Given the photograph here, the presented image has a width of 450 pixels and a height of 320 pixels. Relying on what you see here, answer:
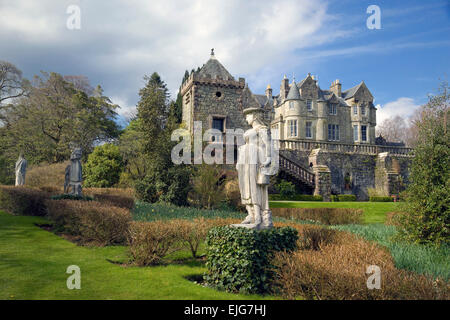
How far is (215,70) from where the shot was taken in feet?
99.4

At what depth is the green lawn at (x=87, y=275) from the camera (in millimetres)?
4949

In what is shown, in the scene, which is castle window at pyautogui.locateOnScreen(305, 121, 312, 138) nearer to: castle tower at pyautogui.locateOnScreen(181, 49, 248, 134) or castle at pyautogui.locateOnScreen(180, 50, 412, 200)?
castle at pyautogui.locateOnScreen(180, 50, 412, 200)

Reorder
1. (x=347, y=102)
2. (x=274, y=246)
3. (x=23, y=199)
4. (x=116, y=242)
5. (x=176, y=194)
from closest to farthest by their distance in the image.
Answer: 1. (x=274, y=246)
2. (x=116, y=242)
3. (x=23, y=199)
4. (x=176, y=194)
5. (x=347, y=102)

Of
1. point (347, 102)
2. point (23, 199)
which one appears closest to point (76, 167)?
point (23, 199)

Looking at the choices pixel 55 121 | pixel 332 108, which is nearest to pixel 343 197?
pixel 332 108

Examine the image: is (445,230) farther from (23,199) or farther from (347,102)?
(347,102)

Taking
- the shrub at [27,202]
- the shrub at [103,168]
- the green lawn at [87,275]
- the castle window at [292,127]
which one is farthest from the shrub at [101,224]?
the castle window at [292,127]

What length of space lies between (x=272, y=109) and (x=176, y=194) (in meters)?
28.3

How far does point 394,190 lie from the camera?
89.9 feet

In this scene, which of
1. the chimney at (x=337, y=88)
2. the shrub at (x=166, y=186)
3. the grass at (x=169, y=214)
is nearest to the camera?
the grass at (x=169, y=214)

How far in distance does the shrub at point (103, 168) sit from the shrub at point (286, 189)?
42.3 feet

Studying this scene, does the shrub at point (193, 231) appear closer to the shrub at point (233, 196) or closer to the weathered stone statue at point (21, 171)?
the shrub at point (233, 196)
